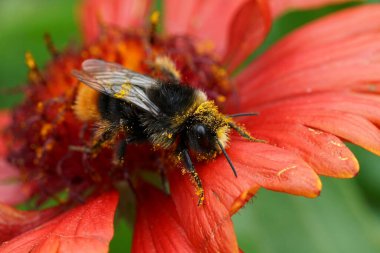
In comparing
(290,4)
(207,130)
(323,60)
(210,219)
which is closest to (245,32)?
(290,4)

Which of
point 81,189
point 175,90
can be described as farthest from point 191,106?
point 81,189

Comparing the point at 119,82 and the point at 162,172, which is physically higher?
the point at 119,82

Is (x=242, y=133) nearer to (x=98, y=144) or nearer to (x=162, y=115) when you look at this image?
(x=162, y=115)

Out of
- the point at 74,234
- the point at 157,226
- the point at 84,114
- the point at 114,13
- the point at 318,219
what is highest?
the point at 114,13

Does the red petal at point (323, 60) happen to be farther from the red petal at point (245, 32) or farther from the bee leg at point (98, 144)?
the bee leg at point (98, 144)

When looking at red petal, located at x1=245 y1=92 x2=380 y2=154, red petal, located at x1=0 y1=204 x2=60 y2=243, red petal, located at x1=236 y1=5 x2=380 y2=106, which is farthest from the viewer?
red petal, located at x1=236 y1=5 x2=380 y2=106

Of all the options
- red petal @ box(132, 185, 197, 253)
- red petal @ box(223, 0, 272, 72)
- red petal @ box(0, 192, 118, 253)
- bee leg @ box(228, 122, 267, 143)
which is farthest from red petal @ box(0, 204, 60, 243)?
red petal @ box(223, 0, 272, 72)

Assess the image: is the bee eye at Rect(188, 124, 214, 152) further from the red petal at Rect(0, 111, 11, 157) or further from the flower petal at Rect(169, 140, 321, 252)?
the red petal at Rect(0, 111, 11, 157)
